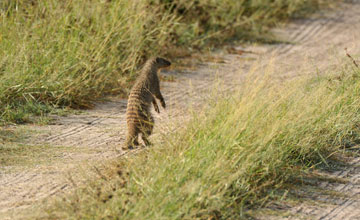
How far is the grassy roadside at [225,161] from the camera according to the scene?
372 centimetres

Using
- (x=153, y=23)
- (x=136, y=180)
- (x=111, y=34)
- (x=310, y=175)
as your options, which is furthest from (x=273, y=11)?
(x=136, y=180)

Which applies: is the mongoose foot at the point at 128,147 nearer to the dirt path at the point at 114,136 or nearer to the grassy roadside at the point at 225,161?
the dirt path at the point at 114,136

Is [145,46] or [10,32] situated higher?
[10,32]

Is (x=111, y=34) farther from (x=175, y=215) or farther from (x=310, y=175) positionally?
(x=175, y=215)

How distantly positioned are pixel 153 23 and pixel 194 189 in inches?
176

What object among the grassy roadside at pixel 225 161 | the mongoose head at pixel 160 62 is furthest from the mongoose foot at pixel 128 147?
the mongoose head at pixel 160 62

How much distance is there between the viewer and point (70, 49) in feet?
21.7

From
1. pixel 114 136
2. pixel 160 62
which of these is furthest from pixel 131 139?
pixel 160 62

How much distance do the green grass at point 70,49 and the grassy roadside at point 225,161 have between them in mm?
1783

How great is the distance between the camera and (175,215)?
360cm

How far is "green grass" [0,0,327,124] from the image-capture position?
6.01 metres

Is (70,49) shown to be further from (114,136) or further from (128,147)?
(128,147)

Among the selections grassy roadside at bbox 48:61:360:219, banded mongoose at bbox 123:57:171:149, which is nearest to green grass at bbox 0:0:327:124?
banded mongoose at bbox 123:57:171:149

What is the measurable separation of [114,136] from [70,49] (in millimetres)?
1480
